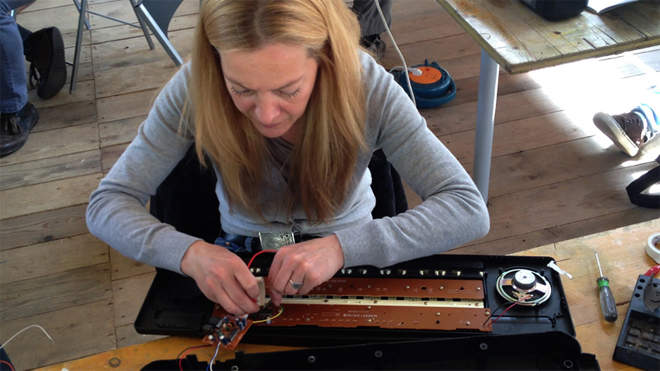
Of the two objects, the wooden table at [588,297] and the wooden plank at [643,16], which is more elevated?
the wooden plank at [643,16]

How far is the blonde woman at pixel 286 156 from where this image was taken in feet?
2.99

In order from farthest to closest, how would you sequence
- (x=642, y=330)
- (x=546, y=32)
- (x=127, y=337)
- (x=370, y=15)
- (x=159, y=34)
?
1. (x=370, y=15)
2. (x=159, y=34)
3. (x=127, y=337)
4. (x=546, y=32)
5. (x=642, y=330)

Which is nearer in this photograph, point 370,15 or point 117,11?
point 370,15

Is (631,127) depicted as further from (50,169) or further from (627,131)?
(50,169)

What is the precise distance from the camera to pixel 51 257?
2076mm

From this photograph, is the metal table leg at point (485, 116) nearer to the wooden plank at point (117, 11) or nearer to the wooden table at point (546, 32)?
the wooden table at point (546, 32)

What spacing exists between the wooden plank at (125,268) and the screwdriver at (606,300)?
4.90 feet

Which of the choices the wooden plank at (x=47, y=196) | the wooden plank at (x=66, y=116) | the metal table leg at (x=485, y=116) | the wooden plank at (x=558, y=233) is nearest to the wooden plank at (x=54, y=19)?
the wooden plank at (x=66, y=116)

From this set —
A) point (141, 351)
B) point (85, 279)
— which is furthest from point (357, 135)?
point (85, 279)

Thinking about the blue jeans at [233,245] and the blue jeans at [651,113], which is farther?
the blue jeans at [651,113]

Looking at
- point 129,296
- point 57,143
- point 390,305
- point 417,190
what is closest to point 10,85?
point 57,143

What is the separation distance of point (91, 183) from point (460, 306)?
186 cm

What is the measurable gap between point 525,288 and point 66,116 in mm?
2430

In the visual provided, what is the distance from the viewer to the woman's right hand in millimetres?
895
